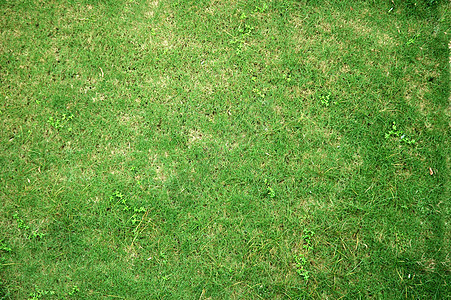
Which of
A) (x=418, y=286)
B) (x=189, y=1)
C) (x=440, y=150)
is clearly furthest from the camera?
(x=189, y=1)

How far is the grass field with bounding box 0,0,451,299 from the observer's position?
3701mm

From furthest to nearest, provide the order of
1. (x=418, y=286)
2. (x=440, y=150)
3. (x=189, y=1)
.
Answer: (x=189, y=1)
(x=440, y=150)
(x=418, y=286)

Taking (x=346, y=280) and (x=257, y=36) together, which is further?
(x=257, y=36)

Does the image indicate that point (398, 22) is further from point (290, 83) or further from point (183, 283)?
point (183, 283)

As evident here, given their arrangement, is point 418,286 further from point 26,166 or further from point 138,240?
point 26,166

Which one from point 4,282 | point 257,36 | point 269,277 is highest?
point 257,36

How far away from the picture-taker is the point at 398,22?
163 inches

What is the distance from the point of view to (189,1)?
4.21 meters

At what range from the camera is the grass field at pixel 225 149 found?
146 inches

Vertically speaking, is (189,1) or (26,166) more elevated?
(189,1)

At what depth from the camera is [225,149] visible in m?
3.93

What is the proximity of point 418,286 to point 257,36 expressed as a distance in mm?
3715

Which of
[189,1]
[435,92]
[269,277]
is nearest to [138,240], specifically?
[269,277]

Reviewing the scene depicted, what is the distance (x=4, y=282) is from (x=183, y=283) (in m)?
2.20
